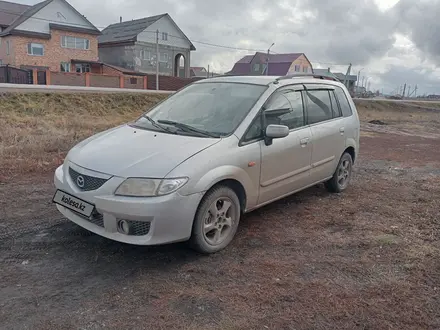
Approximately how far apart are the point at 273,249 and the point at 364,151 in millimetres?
7605

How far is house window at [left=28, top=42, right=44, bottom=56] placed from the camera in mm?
37750

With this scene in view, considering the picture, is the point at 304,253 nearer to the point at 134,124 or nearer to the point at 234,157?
the point at 234,157

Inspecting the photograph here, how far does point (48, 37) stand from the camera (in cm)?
3841

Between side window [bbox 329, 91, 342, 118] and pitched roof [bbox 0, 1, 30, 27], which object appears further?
pitched roof [bbox 0, 1, 30, 27]

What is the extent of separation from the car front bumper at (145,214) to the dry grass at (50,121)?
3.61 metres

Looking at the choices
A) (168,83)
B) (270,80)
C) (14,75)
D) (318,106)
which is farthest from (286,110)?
(168,83)

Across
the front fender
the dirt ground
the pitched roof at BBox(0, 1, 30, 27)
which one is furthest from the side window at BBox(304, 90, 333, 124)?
the pitched roof at BBox(0, 1, 30, 27)

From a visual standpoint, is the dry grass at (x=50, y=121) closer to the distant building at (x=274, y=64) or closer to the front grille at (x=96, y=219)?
the front grille at (x=96, y=219)

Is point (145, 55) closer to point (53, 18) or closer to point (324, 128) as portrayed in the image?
point (53, 18)

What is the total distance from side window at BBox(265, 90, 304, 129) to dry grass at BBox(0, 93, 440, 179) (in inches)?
166

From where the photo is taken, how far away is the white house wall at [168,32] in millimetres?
45406

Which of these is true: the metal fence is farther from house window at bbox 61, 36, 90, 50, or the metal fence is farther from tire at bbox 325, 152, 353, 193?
tire at bbox 325, 152, 353, 193

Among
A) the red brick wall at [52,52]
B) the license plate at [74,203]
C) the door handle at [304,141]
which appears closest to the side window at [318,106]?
the door handle at [304,141]

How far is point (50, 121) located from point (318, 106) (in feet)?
34.1
